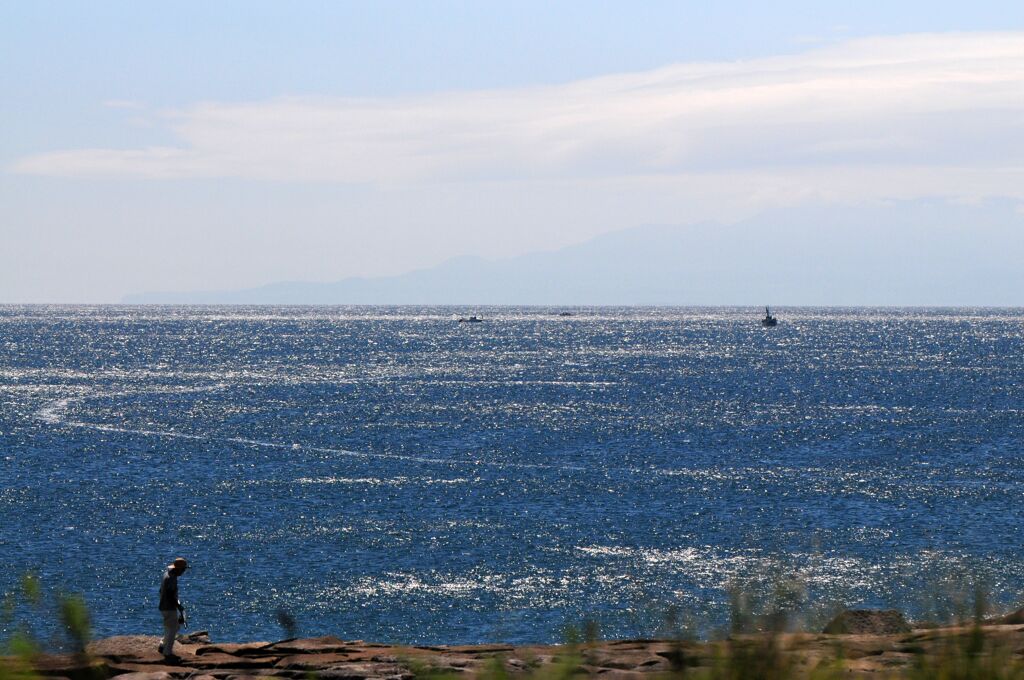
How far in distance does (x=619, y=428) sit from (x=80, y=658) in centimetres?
8138

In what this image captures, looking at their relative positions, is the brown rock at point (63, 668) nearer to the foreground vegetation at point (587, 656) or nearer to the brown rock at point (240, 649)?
the foreground vegetation at point (587, 656)

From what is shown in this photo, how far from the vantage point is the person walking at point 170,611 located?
18172 millimetres

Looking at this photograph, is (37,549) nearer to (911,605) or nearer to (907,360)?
(911,605)

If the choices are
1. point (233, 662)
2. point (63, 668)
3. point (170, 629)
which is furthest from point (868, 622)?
point (63, 668)

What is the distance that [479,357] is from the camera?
599ft

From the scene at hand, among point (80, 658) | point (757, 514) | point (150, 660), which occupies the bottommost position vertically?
point (757, 514)

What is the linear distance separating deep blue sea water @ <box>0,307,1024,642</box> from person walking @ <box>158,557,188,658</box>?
7.58 m

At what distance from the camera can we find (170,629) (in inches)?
728

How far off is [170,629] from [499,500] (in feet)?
130

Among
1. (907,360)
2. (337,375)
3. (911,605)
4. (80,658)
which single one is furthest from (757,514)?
(907,360)

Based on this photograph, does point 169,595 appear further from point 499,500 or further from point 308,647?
point 499,500

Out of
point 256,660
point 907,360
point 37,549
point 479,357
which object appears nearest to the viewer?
point 256,660

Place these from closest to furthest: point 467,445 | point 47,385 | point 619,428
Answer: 1. point 467,445
2. point 619,428
3. point 47,385

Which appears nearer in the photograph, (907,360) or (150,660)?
(150,660)
